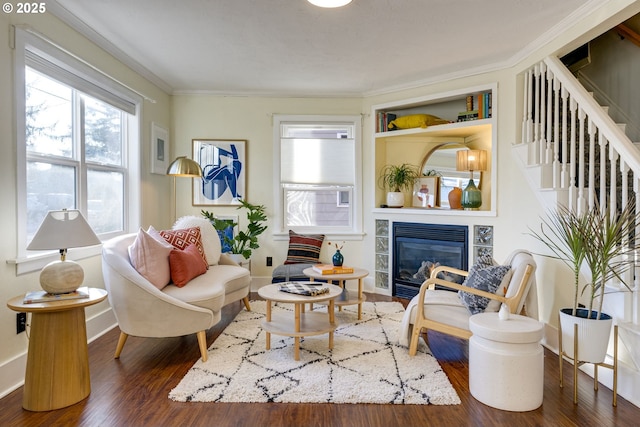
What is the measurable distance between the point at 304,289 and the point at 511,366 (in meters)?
1.43

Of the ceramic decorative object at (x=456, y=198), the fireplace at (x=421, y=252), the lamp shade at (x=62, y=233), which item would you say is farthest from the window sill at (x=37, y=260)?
the ceramic decorative object at (x=456, y=198)

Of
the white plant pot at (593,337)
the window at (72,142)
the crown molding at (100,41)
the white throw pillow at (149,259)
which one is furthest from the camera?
the white throw pillow at (149,259)

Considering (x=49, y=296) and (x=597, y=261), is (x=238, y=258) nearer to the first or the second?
(x=49, y=296)

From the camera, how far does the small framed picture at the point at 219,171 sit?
4.75m

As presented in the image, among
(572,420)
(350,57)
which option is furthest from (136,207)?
(572,420)

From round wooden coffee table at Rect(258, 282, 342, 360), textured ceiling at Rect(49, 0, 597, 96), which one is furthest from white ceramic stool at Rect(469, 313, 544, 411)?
textured ceiling at Rect(49, 0, 597, 96)

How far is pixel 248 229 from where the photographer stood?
15.1 ft

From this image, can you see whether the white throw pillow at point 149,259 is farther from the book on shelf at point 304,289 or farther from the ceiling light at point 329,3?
the ceiling light at point 329,3

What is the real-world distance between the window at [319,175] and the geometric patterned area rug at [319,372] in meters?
1.82

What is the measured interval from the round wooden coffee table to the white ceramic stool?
108 cm

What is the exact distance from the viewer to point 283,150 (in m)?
4.82

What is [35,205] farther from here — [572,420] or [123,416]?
[572,420]

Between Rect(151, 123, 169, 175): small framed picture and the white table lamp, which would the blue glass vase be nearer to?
the white table lamp

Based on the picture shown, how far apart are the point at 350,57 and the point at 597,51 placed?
2434mm
